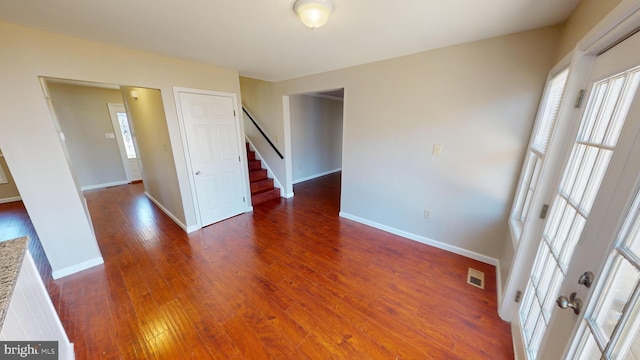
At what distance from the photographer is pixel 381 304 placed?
185 centimetres

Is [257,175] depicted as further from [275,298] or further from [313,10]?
[313,10]

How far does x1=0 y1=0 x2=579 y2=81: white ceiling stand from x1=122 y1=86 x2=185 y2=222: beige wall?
0.90 metres

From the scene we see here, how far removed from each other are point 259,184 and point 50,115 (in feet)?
9.17

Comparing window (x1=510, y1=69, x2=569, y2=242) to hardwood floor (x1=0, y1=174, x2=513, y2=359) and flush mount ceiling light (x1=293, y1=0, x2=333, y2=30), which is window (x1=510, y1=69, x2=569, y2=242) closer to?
hardwood floor (x1=0, y1=174, x2=513, y2=359)

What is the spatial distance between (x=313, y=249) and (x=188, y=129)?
235 centimetres

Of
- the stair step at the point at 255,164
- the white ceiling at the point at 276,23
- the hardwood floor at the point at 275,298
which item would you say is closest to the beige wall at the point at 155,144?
the hardwood floor at the point at 275,298

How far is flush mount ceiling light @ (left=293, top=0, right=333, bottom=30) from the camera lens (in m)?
1.36

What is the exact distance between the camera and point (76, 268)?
2.25m

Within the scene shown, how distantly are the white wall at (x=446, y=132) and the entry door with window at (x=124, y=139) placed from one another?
207 inches

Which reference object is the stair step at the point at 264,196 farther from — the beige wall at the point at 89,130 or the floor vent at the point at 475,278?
the beige wall at the point at 89,130

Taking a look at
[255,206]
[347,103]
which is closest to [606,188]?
[347,103]

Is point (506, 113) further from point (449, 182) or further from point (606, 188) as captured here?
point (606, 188)

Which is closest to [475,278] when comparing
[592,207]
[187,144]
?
[592,207]

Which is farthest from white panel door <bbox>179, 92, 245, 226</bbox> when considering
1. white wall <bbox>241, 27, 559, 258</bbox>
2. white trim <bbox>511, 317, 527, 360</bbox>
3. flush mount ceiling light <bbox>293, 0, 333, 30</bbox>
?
white trim <bbox>511, 317, 527, 360</bbox>
